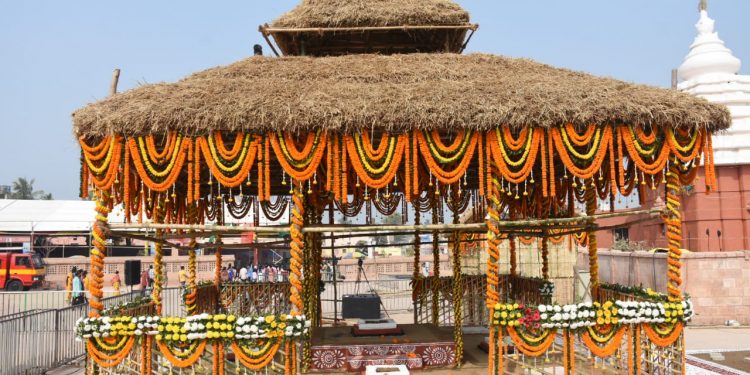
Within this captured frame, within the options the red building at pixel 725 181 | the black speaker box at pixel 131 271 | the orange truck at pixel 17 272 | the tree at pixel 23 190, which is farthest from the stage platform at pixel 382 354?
the tree at pixel 23 190

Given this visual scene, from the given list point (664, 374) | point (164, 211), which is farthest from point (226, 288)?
point (664, 374)

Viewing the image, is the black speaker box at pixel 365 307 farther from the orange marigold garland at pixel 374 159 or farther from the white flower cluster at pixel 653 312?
the white flower cluster at pixel 653 312

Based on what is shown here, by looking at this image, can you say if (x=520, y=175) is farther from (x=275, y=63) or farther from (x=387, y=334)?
(x=275, y=63)

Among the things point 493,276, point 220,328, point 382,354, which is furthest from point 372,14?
point 220,328

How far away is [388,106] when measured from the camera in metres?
9.60

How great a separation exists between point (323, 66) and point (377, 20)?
2747mm

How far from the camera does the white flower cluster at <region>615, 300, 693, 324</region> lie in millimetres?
9641

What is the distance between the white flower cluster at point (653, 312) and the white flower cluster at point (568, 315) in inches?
20.5

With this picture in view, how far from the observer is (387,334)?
40.2ft

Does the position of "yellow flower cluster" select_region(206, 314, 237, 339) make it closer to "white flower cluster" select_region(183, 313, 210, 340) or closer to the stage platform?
"white flower cluster" select_region(183, 313, 210, 340)

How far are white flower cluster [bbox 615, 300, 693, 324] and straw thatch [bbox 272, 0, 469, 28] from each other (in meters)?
7.79

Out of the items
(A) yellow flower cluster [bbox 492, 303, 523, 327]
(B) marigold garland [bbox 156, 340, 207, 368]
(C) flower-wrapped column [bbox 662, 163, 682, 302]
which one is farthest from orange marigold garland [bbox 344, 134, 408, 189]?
(C) flower-wrapped column [bbox 662, 163, 682, 302]

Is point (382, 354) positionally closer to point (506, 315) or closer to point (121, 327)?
point (506, 315)

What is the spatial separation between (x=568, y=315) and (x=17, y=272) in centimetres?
3345
